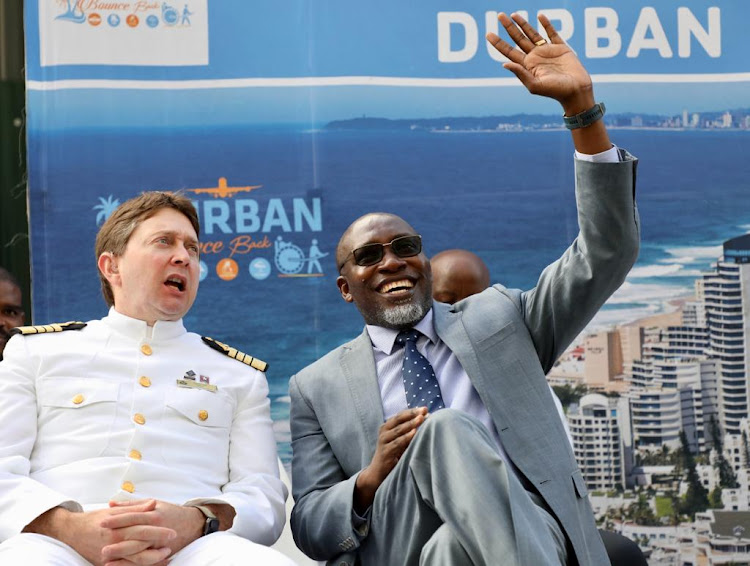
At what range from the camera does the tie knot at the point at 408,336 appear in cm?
279

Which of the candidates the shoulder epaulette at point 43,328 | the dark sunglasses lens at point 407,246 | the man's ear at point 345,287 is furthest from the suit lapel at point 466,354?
the shoulder epaulette at point 43,328

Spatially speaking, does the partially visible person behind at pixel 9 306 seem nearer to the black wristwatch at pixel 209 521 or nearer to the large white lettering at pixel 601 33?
the black wristwatch at pixel 209 521

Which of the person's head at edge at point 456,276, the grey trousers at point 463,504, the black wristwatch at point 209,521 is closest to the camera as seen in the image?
the grey trousers at point 463,504

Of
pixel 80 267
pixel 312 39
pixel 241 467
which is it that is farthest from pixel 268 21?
pixel 241 467

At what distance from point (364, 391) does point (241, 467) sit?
0.38 metres

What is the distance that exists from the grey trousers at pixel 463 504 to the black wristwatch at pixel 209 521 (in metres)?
0.43

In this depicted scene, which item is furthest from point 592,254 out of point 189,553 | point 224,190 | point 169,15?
point 169,15

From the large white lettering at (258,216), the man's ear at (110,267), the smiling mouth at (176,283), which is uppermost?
the large white lettering at (258,216)

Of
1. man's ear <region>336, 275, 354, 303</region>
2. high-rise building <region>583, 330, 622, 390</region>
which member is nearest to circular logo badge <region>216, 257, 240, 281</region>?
high-rise building <region>583, 330, 622, 390</region>

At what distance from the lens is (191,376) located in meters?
2.64

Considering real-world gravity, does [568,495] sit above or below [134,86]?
below

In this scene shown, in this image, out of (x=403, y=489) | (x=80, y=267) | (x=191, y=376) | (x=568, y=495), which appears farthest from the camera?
(x=80, y=267)

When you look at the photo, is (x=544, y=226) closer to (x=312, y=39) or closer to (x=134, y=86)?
(x=312, y=39)

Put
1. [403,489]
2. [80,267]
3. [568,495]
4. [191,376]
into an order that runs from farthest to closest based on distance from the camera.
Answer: [80,267] < [191,376] < [568,495] < [403,489]
